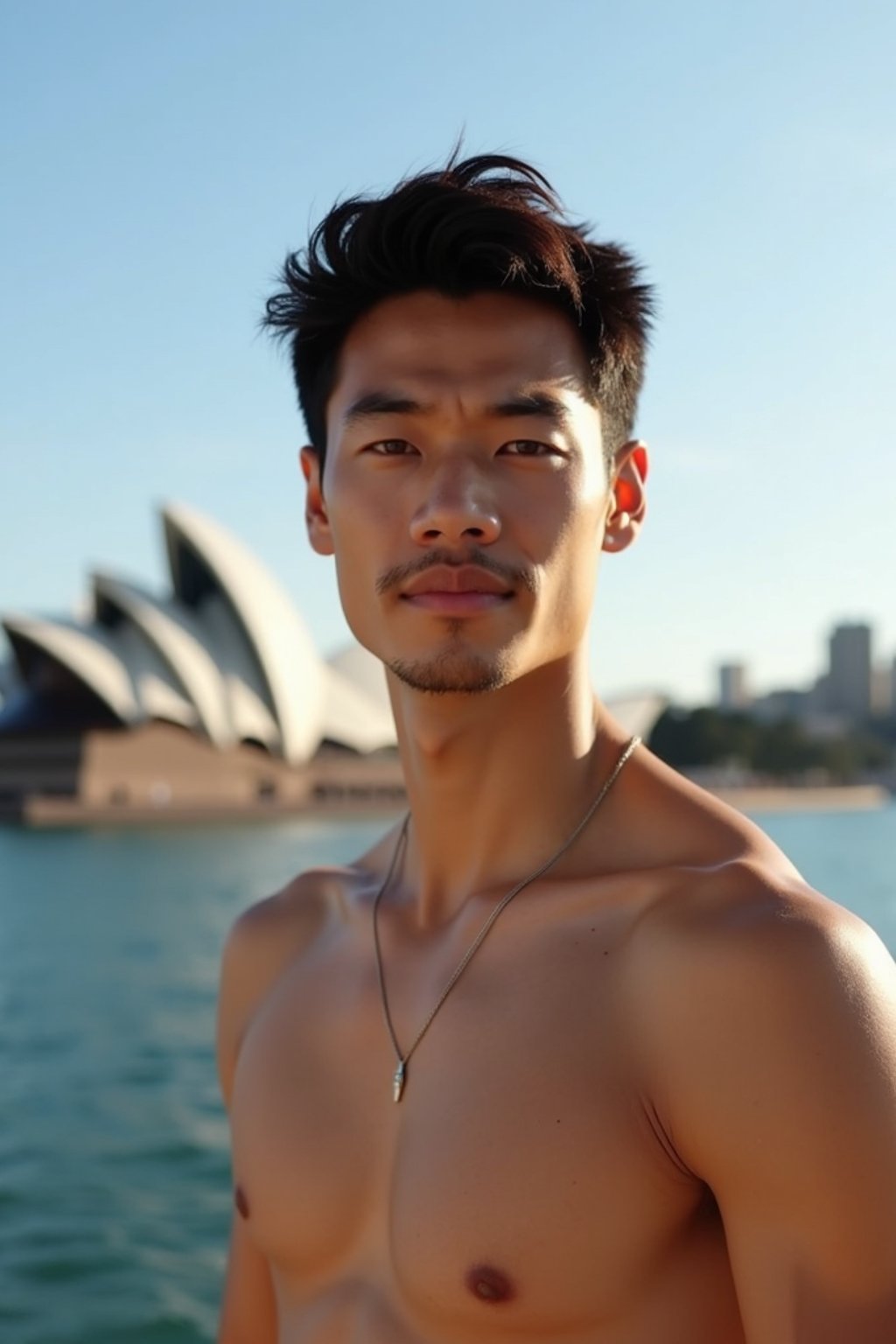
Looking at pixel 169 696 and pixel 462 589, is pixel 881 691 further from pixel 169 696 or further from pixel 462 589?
pixel 462 589

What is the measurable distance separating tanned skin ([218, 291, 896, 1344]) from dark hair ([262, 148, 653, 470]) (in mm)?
26

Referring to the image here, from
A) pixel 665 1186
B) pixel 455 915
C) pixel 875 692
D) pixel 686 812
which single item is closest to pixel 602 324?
pixel 686 812

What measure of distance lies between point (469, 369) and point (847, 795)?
45554 millimetres

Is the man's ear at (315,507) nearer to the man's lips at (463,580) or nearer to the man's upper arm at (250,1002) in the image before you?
the man's lips at (463,580)

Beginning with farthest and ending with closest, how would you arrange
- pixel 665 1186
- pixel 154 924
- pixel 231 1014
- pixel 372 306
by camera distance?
pixel 154 924, pixel 231 1014, pixel 372 306, pixel 665 1186

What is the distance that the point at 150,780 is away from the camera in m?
30.6

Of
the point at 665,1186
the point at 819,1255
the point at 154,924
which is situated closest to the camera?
the point at 819,1255

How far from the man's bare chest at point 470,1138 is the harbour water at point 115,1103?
2988 mm

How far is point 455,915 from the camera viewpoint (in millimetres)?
1373

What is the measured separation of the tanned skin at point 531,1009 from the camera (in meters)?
0.99

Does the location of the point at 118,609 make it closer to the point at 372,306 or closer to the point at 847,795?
the point at 847,795

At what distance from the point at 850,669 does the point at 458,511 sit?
307 feet

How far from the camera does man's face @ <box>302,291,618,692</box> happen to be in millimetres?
1210

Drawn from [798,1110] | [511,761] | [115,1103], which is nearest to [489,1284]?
[798,1110]
